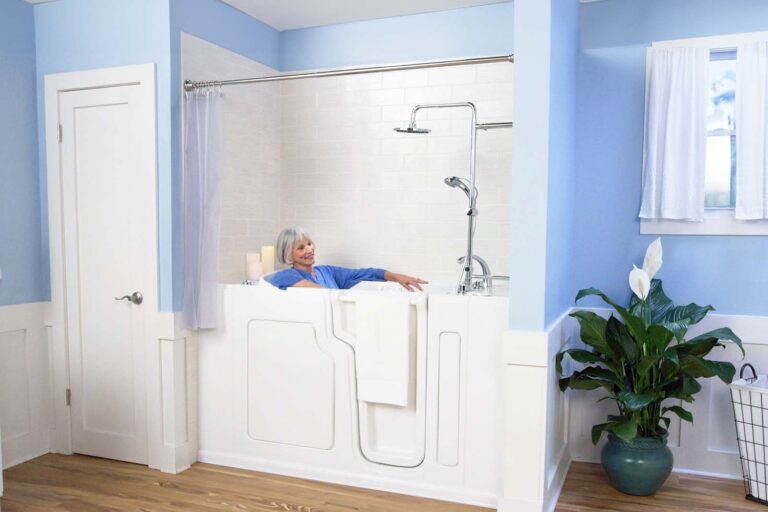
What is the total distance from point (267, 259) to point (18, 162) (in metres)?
1.37

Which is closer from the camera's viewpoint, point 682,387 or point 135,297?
point 682,387

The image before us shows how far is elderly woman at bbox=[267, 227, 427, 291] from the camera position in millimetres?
3314

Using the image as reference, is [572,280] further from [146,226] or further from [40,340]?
[40,340]

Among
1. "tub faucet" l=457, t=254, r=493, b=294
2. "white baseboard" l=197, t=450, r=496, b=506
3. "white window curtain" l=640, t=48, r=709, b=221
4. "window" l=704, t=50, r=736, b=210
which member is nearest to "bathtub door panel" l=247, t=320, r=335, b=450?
"white baseboard" l=197, t=450, r=496, b=506

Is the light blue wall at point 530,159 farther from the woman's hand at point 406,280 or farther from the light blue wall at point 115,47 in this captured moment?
the light blue wall at point 115,47

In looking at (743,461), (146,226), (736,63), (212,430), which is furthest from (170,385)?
(736,63)

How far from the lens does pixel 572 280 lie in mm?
3496

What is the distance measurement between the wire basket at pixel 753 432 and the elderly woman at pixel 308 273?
1620 mm

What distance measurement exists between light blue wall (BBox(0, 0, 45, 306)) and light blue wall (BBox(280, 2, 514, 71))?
1430 mm

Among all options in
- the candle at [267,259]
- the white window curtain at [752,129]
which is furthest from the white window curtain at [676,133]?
the candle at [267,259]

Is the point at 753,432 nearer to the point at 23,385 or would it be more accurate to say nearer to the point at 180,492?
the point at 180,492

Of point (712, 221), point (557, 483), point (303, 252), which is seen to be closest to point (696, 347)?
point (712, 221)

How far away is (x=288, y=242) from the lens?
3486 mm

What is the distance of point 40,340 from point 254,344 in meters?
1.20
